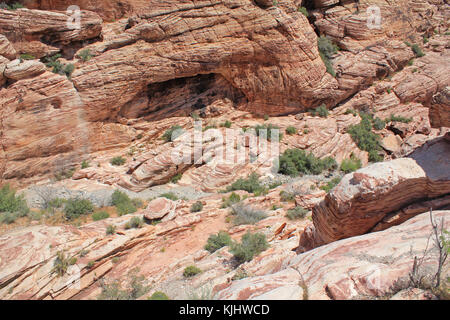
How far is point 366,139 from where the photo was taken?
1645 cm

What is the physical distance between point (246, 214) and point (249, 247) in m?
2.46

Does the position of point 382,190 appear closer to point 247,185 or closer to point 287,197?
point 287,197

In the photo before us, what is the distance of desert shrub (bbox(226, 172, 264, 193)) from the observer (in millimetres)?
12734

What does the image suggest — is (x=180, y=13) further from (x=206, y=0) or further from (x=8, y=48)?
(x=8, y=48)

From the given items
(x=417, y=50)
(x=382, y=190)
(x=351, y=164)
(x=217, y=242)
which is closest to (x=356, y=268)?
(x=382, y=190)

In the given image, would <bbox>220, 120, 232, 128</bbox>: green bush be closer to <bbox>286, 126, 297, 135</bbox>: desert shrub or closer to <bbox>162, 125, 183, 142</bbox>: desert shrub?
<bbox>162, 125, 183, 142</bbox>: desert shrub

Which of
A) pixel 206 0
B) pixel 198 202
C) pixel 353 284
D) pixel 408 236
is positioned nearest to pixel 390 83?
pixel 206 0

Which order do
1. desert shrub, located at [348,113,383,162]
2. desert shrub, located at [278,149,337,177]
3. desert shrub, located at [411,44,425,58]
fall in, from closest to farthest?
desert shrub, located at [278,149,337,177]
desert shrub, located at [348,113,383,162]
desert shrub, located at [411,44,425,58]

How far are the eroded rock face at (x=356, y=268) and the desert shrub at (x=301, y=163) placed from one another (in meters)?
9.58

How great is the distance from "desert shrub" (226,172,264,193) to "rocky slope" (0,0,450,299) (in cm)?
67

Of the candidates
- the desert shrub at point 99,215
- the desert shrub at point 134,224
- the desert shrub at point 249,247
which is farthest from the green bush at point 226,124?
the desert shrub at point 249,247

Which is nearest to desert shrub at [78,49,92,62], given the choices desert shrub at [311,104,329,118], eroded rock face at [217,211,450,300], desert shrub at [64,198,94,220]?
desert shrub at [64,198,94,220]

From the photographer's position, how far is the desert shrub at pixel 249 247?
7402 mm

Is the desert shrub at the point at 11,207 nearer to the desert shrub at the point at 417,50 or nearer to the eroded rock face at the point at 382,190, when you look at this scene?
the eroded rock face at the point at 382,190
